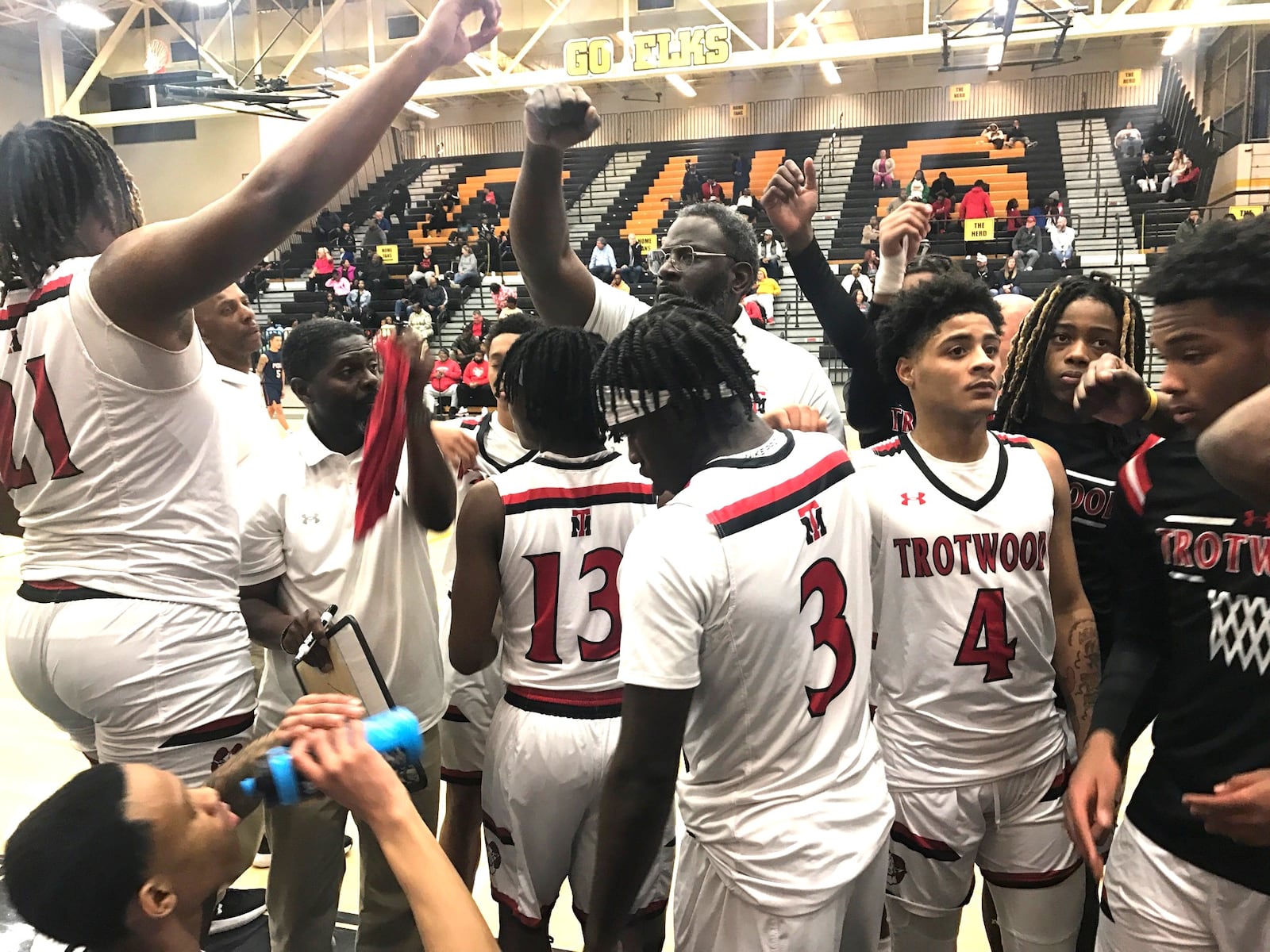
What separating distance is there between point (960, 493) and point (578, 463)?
0.90 meters

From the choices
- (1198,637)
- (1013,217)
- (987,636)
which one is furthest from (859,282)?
(1198,637)

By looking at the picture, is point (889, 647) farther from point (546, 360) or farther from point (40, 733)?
point (40, 733)

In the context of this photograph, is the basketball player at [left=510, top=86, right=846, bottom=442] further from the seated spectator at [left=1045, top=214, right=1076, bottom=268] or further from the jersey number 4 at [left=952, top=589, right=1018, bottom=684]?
the seated spectator at [left=1045, top=214, right=1076, bottom=268]

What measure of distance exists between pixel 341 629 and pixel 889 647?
1.27 meters

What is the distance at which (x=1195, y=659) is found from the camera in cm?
174

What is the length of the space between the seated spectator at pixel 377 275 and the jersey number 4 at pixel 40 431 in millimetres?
19965

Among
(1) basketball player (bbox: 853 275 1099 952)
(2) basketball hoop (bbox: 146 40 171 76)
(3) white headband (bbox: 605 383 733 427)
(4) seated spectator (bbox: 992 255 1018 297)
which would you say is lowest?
(1) basketball player (bbox: 853 275 1099 952)

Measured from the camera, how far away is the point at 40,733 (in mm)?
4578

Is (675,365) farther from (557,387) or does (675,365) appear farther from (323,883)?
(323,883)

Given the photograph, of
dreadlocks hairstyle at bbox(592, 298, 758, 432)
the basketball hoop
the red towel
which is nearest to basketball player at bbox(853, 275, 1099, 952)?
dreadlocks hairstyle at bbox(592, 298, 758, 432)

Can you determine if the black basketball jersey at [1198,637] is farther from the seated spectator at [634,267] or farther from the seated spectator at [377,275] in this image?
the seated spectator at [377,275]

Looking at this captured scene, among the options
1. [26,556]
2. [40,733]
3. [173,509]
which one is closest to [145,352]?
[173,509]

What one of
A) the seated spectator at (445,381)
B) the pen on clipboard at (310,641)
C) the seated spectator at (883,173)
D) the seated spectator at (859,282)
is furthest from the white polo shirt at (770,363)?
the seated spectator at (883,173)

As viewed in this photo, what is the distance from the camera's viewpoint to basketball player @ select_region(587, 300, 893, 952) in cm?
151
